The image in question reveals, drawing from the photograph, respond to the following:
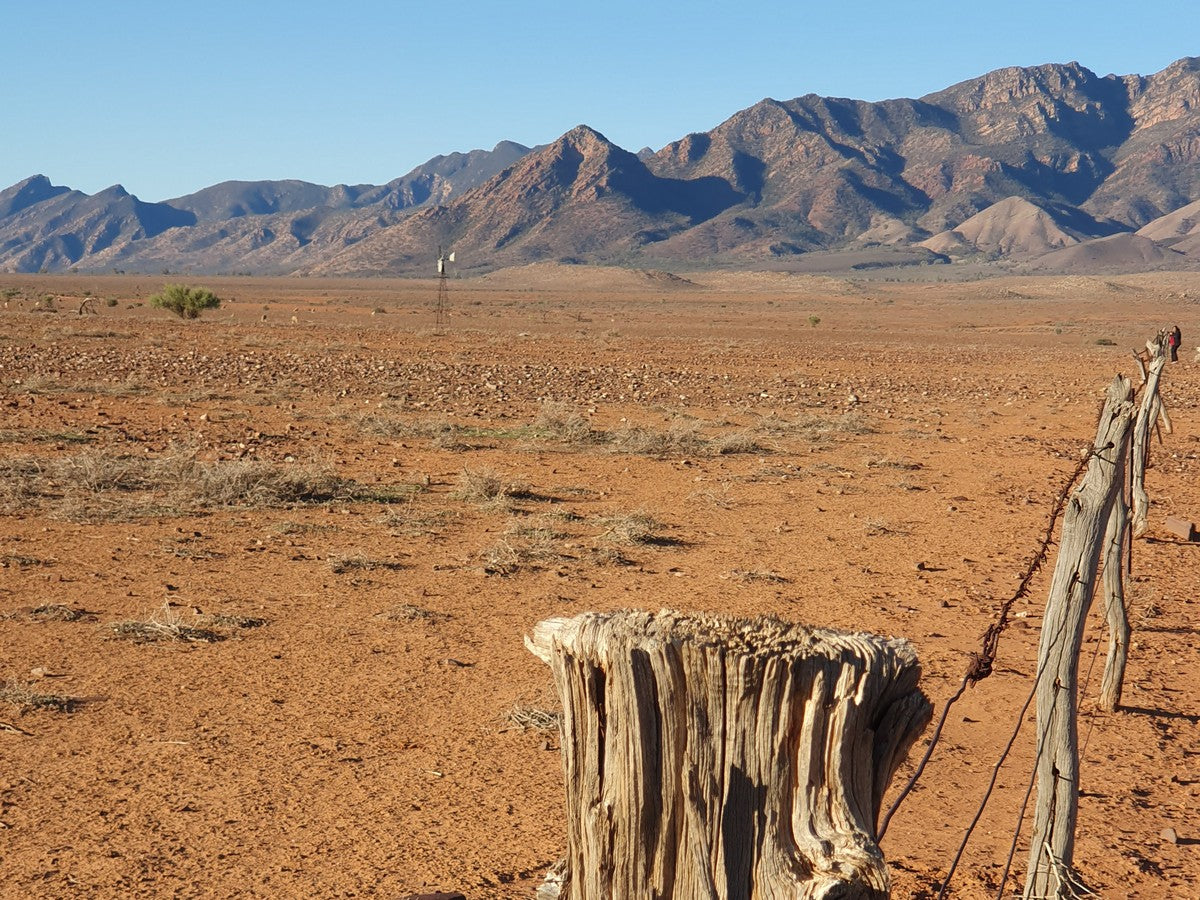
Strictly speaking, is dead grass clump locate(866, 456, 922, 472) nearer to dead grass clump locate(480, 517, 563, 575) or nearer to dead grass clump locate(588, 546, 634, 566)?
dead grass clump locate(480, 517, 563, 575)

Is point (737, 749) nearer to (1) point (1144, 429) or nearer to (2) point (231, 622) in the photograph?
(2) point (231, 622)

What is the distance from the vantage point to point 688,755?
237 centimetres

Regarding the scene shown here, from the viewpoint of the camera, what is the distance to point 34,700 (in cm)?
555

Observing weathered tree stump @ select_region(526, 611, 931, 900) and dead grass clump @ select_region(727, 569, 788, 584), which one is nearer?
weathered tree stump @ select_region(526, 611, 931, 900)

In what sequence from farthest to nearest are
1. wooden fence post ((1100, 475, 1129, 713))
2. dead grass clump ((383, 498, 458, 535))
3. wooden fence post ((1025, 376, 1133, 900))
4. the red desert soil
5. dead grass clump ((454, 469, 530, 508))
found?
dead grass clump ((454, 469, 530, 508)), dead grass clump ((383, 498, 458, 535)), wooden fence post ((1100, 475, 1129, 713)), the red desert soil, wooden fence post ((1025, 376, 1133, 900))

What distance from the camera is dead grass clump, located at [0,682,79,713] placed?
5.54 metres

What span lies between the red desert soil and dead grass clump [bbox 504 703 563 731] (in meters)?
0.02

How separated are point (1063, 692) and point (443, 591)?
4918 millimetres

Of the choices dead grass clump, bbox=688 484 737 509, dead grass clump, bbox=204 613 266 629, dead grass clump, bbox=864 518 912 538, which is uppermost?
dead grass clump, bbox=688 484 737 509

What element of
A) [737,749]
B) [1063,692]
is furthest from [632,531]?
[737,749]

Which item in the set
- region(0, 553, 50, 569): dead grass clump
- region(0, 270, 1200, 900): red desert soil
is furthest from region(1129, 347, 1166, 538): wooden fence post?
region(0, 553, 50, 569): dead grass clump

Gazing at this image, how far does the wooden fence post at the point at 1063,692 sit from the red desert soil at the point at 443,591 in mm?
669

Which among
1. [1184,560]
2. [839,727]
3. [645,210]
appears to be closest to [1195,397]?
[1184,560]

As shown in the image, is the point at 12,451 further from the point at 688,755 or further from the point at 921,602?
the point at 688,755
